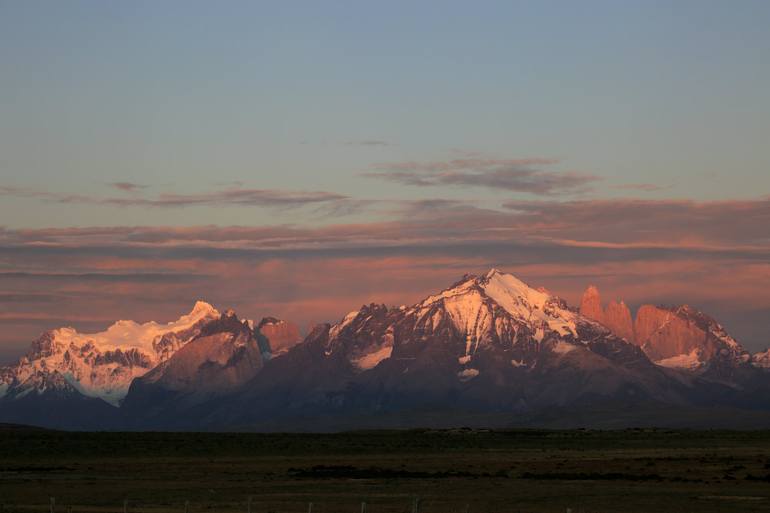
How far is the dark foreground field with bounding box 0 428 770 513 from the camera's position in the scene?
87812mm

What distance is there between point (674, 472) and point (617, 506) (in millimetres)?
29484

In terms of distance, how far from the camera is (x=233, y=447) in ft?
564

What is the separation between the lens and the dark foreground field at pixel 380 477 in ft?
288

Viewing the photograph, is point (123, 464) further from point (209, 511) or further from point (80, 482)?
point (209, 511)

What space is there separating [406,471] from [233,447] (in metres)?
54.7

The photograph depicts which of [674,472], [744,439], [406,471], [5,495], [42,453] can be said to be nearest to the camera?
[5,495]

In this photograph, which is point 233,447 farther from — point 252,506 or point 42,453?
point 252,506

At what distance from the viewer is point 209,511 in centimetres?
8319

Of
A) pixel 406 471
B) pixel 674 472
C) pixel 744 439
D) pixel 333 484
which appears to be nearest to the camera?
pixel 333 484

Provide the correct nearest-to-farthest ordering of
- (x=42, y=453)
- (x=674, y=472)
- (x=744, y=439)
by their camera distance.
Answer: (x=674, y=472), (x=42, y=453), (x=744, y=439)

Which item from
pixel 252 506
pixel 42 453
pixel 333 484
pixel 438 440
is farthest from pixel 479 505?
pixel 438 440

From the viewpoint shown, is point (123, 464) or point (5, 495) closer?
point (5, 495)

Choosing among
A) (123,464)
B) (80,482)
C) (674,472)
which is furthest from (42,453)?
(674,472)

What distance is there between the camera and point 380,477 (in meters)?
113
